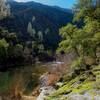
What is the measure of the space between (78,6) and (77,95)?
30660 mm

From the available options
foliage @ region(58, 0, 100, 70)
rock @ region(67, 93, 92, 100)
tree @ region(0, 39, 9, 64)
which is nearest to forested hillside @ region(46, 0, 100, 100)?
foliage @ region(58, 0, 100, 70)

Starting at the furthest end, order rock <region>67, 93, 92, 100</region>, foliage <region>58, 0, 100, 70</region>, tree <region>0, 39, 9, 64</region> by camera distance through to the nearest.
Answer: tree <region>0, 39, 9, 64</region> < foliage <region>58, 0, 100, 70</region> < rock <region>67, 93, 92, 100</region>

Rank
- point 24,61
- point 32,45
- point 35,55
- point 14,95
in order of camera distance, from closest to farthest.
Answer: point 14,95 → point 24,61 → point 35,55 → point 32,45

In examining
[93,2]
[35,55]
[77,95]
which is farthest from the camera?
[35,55]

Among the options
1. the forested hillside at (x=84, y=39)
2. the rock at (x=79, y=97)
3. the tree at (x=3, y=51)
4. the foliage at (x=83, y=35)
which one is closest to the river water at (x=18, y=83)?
the forested hillside at (x=84, y=39)

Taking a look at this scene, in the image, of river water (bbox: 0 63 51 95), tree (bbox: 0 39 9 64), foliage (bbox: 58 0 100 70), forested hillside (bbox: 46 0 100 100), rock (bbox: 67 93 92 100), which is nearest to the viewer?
rock (bbox: 67 93 92 100)

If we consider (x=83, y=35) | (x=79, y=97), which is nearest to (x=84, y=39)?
(x=83, y=35)

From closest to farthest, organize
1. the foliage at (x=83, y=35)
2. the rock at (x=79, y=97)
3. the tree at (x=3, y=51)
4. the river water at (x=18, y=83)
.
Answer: the rock at (x=79, y=97), the foliage at (x=83, y=35), the river water at (x=18, y=83), the tree at (x=3, y=51)

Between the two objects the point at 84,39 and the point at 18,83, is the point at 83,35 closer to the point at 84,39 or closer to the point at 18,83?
the point at 84,39

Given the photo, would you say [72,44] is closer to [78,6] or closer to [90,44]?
[90,44]

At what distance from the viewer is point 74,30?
2288 inches

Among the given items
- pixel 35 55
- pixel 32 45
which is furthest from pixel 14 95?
pixel 32 45

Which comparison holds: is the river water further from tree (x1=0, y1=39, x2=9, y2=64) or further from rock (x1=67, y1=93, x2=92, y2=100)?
tree (x1=0, y1=39, x2=9, y2=64)

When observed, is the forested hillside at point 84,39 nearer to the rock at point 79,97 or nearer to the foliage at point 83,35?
the foliage at point 83,35
